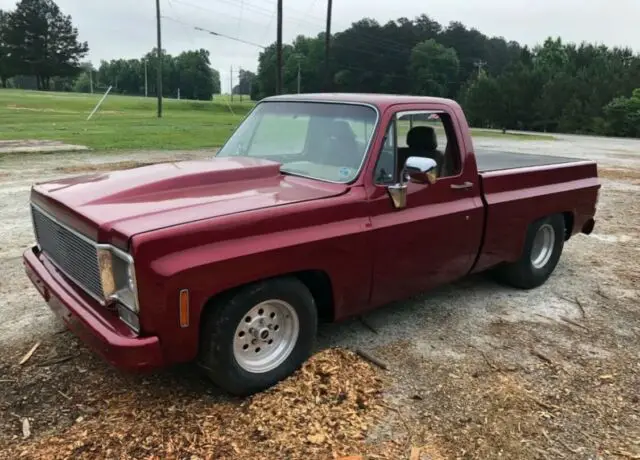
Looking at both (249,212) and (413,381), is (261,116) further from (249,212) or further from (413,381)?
(413,381)

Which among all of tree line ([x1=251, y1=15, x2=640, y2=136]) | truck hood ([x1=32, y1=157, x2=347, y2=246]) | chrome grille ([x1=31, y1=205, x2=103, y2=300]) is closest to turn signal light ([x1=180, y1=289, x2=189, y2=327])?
truck hood ([x1=32, y1=157, x2=347, y2=246])

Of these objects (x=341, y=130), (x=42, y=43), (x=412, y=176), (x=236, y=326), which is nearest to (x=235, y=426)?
(x=236, y=326)

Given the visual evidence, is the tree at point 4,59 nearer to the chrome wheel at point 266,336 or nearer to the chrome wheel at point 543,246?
the chrome wheel at point 543,246

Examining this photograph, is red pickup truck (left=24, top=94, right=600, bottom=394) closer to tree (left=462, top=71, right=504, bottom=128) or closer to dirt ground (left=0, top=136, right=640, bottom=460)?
dirt ground (left=0, top=136, right=640, bottom=460)

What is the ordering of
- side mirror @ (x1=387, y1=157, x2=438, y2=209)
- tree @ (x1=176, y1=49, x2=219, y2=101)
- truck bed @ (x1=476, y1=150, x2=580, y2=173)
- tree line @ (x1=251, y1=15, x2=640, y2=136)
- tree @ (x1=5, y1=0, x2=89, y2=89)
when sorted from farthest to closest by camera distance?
tree @ (x1=176, y1=49, x2=219, y2=101) < tree @ (x1=5, y1=0, x2=89, y2=89) < tree line @ (x1=251, y1=15, x2=640, y2=136) < truck bed @ (x1=476, y1=150, x2=580, y2=173) < side mirror @ (x1=387, y1=157, x2=438, y2=209)

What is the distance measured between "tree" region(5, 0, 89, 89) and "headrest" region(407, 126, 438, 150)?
110 meters

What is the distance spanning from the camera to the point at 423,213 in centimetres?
423

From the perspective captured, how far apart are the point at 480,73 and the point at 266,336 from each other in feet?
199

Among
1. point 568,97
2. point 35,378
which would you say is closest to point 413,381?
point 35,378

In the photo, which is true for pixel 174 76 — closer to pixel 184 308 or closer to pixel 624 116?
pixel 624 116

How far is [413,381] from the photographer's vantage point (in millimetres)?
3756

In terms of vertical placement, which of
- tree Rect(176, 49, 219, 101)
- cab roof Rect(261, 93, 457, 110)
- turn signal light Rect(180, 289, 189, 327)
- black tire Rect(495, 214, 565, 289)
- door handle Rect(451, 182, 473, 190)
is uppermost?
tree Rect(176, 49, 219, 101)

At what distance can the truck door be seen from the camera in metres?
3.97

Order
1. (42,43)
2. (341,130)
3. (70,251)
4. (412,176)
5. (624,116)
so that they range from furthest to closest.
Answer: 1. (42,43)
2. (624,116)
3. (341,130)
4. (412,176)
5. (70,251)
